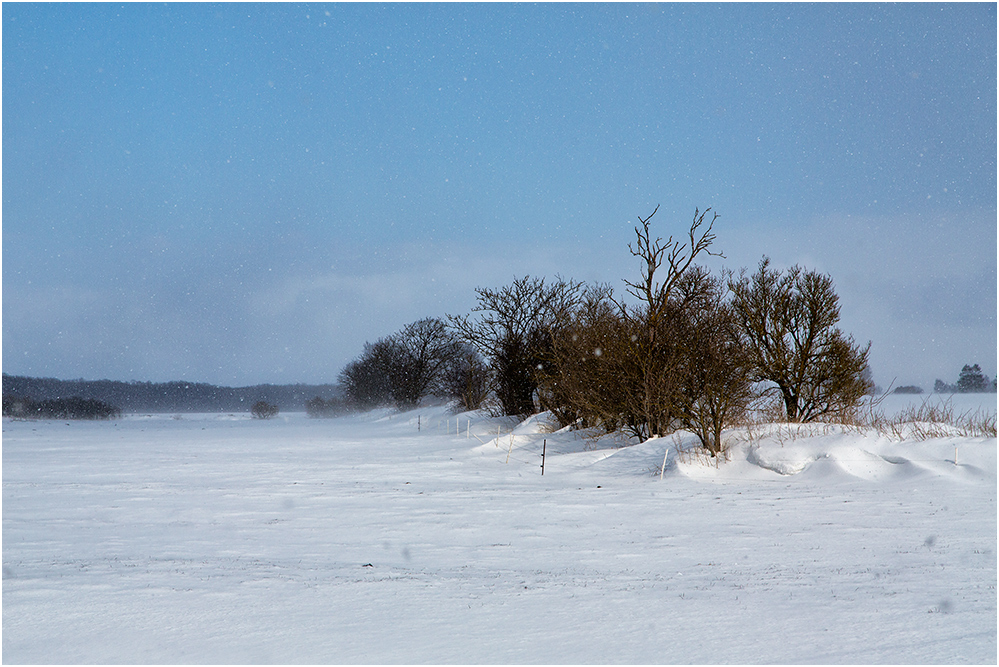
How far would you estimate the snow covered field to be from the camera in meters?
5.03

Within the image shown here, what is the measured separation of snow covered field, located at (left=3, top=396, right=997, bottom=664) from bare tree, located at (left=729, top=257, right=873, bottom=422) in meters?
7.37

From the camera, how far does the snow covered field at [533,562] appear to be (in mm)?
5027

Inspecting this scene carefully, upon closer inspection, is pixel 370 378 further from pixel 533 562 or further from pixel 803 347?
pixel 533 562

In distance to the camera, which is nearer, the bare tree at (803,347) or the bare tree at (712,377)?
the bare tree at (712,377)

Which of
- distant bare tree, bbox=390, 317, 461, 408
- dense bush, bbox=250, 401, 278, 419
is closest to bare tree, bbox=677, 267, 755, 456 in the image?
distant bare tree, bbox=390, 317, 461, 408

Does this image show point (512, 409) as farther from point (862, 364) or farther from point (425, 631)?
point (425, 631)

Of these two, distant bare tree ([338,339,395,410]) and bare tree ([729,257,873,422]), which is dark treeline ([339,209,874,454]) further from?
distant bare tree ([338,339,395,410])

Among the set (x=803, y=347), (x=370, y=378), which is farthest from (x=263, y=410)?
(x=803, y=347)

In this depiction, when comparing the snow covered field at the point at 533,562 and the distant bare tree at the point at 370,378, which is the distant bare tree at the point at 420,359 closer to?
the distant bare tree at the point at 370,378

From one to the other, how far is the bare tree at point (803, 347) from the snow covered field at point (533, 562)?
737cm

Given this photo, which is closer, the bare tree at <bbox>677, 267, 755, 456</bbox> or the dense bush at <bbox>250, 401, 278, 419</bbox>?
the bare tree at <bbox>677, 267, 755, 456</bbox>

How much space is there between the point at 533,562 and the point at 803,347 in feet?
60.7

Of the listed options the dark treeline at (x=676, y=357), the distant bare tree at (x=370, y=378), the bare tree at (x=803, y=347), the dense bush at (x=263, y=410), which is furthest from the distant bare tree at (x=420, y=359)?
the bare tree at (x=803, y=347)

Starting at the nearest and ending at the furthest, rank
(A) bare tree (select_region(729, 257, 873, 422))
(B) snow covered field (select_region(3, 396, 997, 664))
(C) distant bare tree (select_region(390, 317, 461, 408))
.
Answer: (B) snow covered field (select_region(3, 396, 997, 664)), (A) bare tree (select_region(729, 257, 873, 422)), (C) distant bare tree (select_region(390, 317, 461, 408))
